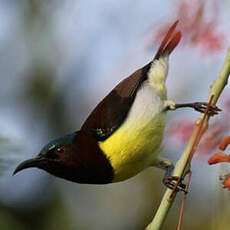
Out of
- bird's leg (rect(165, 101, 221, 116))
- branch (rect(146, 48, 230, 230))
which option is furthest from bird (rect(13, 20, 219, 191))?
branch (rect(146, 48, 230, 230))

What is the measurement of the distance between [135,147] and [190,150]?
0.65 meters

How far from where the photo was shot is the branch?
1.47 meters

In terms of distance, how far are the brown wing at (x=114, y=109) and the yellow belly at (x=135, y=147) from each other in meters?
0.10

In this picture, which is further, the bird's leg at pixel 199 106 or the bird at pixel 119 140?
the bird at pixel 119 140

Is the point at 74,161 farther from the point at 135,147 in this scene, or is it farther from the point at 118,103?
the point at 118,103

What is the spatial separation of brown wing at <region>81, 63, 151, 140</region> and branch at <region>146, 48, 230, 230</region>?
2.57 ft

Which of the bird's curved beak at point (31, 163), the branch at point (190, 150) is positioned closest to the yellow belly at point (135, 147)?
the bird's curved beak at point (31, 163)

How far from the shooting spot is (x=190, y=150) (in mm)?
1514

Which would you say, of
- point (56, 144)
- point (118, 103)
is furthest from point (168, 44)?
point (56, 144)

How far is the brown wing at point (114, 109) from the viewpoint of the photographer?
231 cm

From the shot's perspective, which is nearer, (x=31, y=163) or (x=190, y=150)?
(x=190, y=150)

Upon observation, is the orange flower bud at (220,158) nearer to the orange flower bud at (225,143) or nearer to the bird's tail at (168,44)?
the orange flower bud at (225,143)

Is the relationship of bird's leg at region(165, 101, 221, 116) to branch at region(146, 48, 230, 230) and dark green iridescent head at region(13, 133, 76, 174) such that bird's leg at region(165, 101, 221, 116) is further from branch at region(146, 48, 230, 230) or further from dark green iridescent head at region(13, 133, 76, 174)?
dark green iridescent head at region(13, 133, 76, 174)

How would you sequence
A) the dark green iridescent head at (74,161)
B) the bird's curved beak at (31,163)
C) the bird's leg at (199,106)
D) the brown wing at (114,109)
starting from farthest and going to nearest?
the brown wing at (114,109) < the dark green iridescent head at (74,161) < the bird's curved beak at (31,163) < the bird's leg at (199,106)
